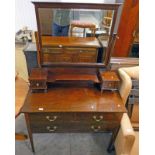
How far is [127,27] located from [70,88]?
92 cm

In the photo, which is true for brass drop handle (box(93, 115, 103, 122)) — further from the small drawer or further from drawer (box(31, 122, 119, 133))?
the small drawer

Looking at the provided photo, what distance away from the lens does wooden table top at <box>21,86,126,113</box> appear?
1.39 metres

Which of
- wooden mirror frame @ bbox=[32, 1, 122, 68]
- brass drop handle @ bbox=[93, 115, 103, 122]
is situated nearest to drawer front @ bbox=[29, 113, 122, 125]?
brass drop handle @ bbox=[93, 115, 103, 122]

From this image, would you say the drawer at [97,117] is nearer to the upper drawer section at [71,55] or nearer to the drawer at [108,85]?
the drawer at [108,85]

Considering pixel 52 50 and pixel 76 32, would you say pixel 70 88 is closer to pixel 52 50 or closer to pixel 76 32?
pixel 52 50

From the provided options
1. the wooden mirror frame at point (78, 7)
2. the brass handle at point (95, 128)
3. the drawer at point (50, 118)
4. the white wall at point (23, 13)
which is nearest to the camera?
the wooden mirror frame at point (78, 7)

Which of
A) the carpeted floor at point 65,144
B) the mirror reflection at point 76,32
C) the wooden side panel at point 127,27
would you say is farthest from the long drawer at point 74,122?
the wooden side panel at point 127,27

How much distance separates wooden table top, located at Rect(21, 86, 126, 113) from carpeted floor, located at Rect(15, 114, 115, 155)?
0.62 metres

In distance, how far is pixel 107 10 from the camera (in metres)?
1.36

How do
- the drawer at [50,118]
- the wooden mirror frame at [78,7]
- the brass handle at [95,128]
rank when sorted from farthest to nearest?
the brass handle at [95,128] < the drawer at [50,118] < the wooden mirror frame at [78,7]

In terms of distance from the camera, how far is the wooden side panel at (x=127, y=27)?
181 centimetres

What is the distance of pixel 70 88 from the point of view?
162 centimetres
